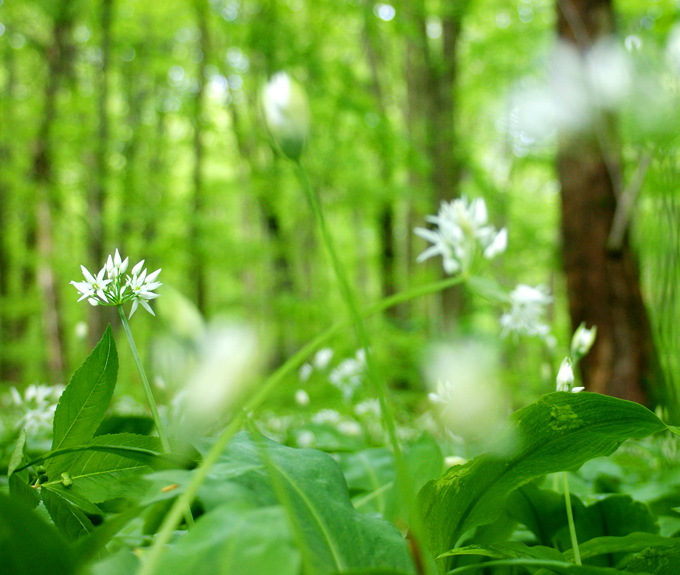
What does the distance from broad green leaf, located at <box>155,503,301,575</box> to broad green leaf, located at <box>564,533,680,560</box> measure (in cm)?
40

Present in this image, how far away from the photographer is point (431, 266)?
708 cm

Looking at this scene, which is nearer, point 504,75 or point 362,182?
point 362,182

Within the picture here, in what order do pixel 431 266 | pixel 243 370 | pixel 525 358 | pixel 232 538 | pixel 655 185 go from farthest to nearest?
pixel 525 358 → pixel 431 266 → pixel 655 185 → pixel 243 370 → pixel 232 538

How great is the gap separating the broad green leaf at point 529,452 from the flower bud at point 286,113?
35cm

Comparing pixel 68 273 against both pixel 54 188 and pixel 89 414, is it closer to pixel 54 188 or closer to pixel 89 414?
pixel 54 188

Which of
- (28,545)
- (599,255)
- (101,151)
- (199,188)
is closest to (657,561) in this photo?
(28,545)

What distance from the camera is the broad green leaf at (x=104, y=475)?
55 cm

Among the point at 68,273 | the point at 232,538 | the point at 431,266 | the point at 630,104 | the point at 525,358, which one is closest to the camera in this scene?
the point at 232,538

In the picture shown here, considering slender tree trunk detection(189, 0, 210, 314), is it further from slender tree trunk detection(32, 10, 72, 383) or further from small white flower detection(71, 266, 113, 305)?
small white flower detection(71, 266, 113, 305)

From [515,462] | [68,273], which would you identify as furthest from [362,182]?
[515,462]

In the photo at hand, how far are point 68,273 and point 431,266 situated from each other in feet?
17.8

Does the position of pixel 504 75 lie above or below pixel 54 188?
above

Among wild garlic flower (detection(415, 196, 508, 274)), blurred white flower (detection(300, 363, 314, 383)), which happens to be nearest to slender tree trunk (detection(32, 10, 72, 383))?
blurred white flower (detection(300, 363, 314, 383))

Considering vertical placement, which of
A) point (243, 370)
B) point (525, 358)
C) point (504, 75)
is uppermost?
point (504, 75)
